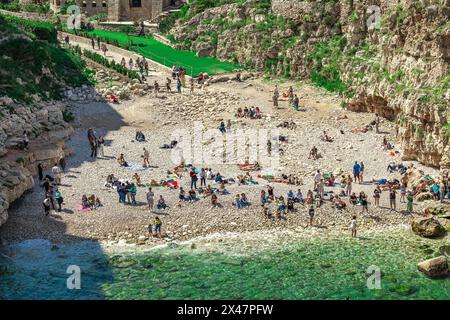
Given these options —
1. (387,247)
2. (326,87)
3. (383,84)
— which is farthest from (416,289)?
(326,87)

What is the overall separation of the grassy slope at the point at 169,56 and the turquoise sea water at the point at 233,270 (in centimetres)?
2837

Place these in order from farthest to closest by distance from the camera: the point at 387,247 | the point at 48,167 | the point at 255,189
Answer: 1. the point at 48,167
2. the point at 255,189
3. the point at 387,247

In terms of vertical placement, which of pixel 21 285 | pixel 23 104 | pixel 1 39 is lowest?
pixel 21 285

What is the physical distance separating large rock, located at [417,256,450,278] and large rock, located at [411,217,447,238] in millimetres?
3441

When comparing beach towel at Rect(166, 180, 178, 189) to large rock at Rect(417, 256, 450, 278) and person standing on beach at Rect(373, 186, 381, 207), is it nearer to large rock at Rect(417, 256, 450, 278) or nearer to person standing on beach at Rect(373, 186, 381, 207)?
person standing on beach at Rect(373, 186, 381, 207)

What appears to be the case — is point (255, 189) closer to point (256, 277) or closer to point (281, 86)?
point (256, 277)

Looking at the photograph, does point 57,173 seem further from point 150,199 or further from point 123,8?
point 123,8

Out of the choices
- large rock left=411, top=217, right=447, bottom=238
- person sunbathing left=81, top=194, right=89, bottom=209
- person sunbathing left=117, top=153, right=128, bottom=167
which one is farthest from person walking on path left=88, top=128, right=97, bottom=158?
large rock left=411, top=217, right=447, bottom=238

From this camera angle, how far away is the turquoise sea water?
1309 inches

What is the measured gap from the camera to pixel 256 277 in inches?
1359

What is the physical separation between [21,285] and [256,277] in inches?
396

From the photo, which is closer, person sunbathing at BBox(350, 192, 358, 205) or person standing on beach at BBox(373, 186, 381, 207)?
person standing on beach at BBox(373, 186, 381, 207)

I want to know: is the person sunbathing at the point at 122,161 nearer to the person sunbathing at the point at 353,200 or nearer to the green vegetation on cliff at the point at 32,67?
the green vegetation on cliff at the point at 32,67

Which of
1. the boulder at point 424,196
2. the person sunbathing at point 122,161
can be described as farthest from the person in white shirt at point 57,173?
the boulder at point 424,196
